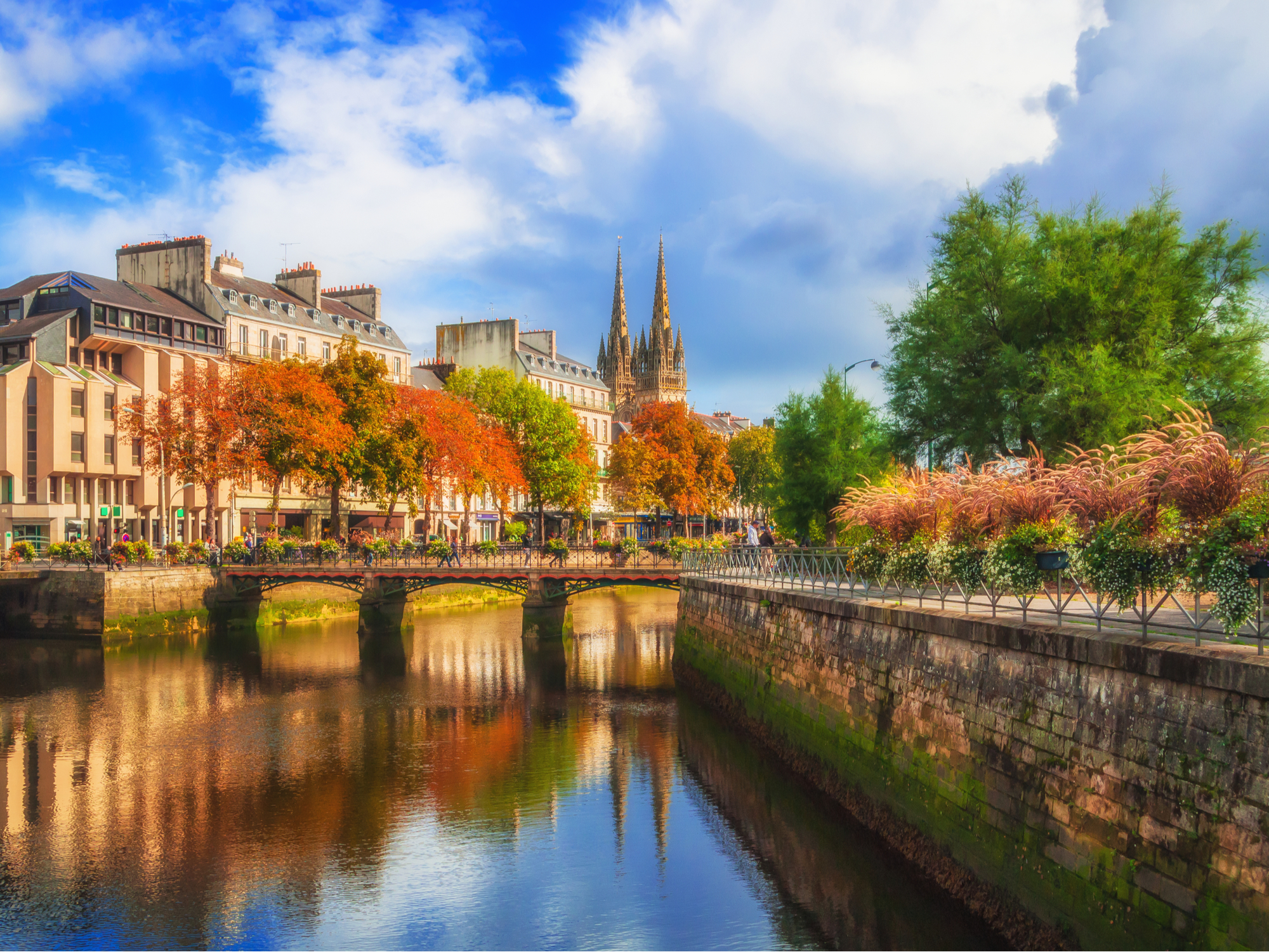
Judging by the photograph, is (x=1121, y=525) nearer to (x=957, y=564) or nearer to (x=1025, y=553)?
(x=1025, y=553)

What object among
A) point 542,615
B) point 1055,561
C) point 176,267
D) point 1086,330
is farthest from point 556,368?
point 1055,561

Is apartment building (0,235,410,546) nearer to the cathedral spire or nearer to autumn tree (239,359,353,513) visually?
autumn tree (239,359,353,513)

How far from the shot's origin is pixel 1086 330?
98.3ft

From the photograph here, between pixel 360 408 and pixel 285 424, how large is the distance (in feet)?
16.2

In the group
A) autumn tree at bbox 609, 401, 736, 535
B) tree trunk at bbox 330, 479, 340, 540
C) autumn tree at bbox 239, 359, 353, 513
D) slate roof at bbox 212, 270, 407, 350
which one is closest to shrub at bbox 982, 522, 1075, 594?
autumn tree at bbox 239, 359, 353, 513

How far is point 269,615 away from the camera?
53156mm

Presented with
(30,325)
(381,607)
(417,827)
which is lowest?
(417,827)

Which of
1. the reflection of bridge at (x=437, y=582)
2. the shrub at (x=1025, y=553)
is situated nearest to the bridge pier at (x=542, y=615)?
the reflection of bridge at (x=437, y=582)

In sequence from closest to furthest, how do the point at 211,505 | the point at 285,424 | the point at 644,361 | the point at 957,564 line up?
the point at 957,564
the point at 285,424
the point at 211,505
the point at 644,361

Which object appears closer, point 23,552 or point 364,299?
point 23,552

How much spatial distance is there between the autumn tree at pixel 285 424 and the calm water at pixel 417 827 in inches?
663

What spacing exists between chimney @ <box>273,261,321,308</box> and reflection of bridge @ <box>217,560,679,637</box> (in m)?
28.8

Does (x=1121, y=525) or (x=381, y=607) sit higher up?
(x=1121, y=525)

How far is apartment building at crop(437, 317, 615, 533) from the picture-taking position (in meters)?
93.2
